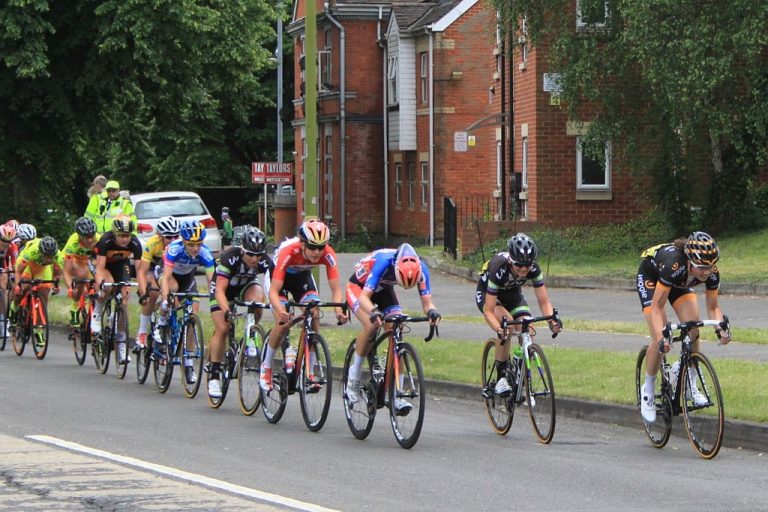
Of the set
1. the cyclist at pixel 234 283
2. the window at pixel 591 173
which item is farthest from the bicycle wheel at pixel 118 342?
the window at pixel 591 173

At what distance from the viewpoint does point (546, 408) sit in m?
12.1

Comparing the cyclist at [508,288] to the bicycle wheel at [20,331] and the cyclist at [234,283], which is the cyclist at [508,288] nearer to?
the cyclist at [234,283]

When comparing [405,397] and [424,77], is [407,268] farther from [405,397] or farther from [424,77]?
[424,77]

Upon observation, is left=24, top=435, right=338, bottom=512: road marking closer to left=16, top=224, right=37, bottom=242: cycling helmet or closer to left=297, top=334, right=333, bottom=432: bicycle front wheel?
left=297, top=334, right=333, bottom=432: bicycle front wheel

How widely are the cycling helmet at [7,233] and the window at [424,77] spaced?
2878 centimetres

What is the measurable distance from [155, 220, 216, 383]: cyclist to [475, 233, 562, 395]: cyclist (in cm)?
342

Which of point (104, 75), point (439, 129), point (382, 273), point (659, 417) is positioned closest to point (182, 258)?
point (382, 273)

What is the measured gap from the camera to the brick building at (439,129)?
37219 mm

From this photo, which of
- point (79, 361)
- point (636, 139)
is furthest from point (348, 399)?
point (636, 139)

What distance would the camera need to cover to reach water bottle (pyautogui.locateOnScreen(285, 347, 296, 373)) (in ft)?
43.3

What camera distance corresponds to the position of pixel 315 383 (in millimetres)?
12789

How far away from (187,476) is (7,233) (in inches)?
465

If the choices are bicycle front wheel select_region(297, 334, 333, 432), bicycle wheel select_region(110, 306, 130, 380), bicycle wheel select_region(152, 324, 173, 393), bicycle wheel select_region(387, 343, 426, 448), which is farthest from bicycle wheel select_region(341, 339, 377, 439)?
bicycle wheel select_region(110, 306, 130, 380)

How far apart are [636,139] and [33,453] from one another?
23.4 m
